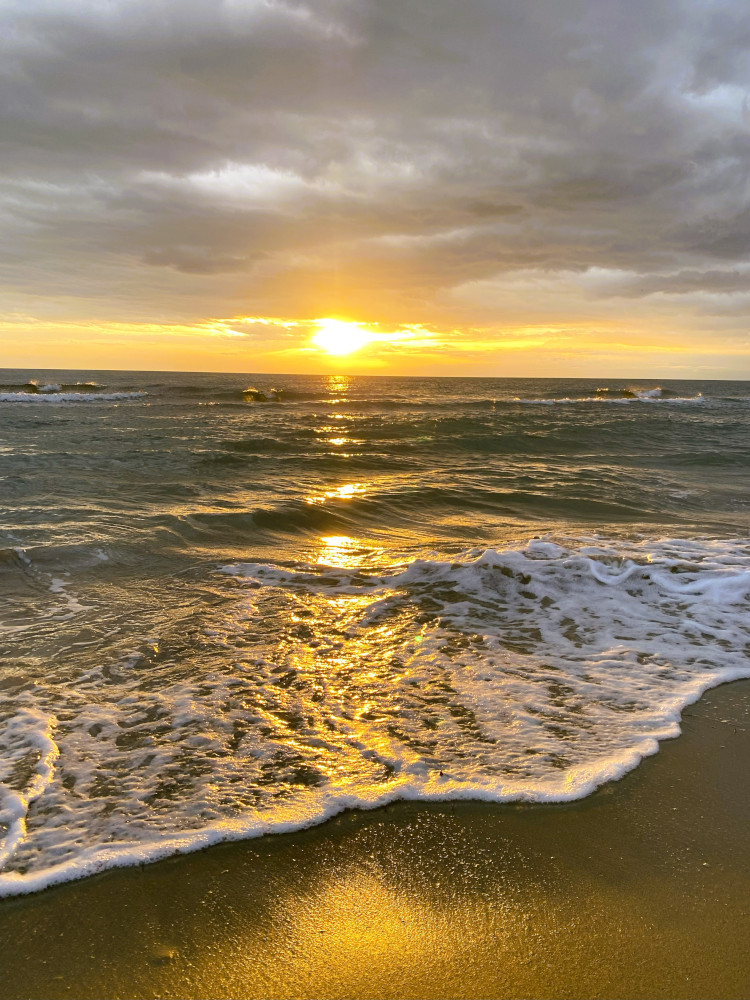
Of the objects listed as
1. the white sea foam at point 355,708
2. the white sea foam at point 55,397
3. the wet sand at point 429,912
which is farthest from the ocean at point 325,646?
the white sea foam at point 55,397

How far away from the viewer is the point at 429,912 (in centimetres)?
233

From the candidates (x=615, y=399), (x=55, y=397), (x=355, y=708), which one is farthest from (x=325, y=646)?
(x=615, y=399)

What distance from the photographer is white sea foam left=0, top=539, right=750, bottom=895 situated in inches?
115

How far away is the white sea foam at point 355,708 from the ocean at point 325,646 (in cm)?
2

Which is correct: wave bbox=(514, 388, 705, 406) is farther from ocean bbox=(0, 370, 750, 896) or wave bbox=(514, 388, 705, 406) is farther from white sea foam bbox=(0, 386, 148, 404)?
ocean bbox=(0, 370, 750, 896)

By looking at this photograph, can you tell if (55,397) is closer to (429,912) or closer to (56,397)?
(56,397)

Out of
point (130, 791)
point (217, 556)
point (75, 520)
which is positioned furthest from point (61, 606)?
point (75, 520)

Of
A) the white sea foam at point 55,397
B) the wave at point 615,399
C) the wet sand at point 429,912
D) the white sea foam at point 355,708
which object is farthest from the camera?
the wave at point 615,399

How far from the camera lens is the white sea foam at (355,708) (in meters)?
2.93

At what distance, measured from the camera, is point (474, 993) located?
199cm

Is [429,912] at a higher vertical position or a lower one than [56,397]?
lower

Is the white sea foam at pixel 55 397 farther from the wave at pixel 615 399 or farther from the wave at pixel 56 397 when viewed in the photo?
the wave at pixel 615 399

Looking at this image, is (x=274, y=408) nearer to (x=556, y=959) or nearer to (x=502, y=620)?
(x=502, y=620)

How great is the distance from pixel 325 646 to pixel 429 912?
267 cm
